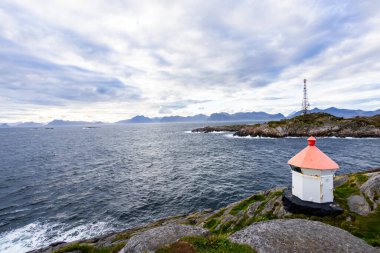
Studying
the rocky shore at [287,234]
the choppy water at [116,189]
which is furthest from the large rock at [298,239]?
the choppy water at [116,189]

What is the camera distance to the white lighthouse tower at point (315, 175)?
464 inches

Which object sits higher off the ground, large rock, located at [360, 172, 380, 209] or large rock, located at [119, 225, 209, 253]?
large rock, located at [360, 172, 380, 209]

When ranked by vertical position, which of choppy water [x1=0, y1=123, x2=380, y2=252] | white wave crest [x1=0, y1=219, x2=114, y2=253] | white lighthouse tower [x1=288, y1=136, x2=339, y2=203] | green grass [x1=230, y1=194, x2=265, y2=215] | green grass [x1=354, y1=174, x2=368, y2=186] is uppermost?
white lighthouse tower [x1=288, y1=136, x2=339, y2=203]

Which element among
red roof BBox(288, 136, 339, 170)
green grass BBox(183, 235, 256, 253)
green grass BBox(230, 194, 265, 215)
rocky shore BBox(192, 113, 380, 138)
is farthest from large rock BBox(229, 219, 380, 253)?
rocky shore BBox(192, 113, 380, 138)

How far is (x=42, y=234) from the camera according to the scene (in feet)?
73.0

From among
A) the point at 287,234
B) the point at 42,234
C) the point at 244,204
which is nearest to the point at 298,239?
the point at 287,234

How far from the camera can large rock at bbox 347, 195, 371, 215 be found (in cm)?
1182

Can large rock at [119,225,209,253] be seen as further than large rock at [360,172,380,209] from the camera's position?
No

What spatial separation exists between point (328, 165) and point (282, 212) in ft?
12.6

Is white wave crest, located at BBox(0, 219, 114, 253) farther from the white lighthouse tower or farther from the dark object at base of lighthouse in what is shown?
the white lighthouse tower

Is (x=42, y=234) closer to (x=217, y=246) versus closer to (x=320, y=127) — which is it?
(x=217, y=246)

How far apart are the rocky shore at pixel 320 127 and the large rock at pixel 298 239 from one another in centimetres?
8959

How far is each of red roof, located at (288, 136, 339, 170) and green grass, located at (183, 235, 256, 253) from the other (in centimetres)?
663

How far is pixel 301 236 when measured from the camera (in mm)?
7953
